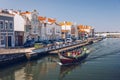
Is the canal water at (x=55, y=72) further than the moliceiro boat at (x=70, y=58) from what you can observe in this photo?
No

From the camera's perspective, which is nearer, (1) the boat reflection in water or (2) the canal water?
(2) the canal water

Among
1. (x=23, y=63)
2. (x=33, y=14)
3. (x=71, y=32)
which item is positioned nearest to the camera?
(x=23, y=63)

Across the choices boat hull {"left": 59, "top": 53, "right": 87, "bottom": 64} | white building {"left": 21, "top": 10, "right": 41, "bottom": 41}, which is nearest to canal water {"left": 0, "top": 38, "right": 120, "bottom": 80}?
boat hull {"left": 59, "top": 53, "right": 87, "bottom": 64}

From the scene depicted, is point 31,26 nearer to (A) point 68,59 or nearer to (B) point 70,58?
(B) point 70,58

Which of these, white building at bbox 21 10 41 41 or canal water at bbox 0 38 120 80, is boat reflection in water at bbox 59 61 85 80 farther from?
white building at bbox 21 10 41 41

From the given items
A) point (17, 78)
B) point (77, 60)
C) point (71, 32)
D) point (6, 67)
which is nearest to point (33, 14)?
point (77, 60)

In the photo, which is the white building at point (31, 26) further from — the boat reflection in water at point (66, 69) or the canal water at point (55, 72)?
the boat reflection in water at point (66, 69)

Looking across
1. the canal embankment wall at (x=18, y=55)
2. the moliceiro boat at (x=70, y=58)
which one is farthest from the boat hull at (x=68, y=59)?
the canal embankment wall at (x=18, y=55)

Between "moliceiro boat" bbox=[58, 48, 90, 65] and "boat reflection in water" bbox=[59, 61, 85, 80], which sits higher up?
"moliceiro boat" bbox=[58, 48, 90, 65]

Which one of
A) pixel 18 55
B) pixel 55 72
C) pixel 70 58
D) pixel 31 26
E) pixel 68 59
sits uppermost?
pixel 31 26

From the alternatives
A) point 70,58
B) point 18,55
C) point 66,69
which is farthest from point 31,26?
point 66,69

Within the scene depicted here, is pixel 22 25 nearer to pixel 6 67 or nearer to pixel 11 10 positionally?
pixel 11 10

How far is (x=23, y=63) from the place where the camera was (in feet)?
142

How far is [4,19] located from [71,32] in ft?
221
